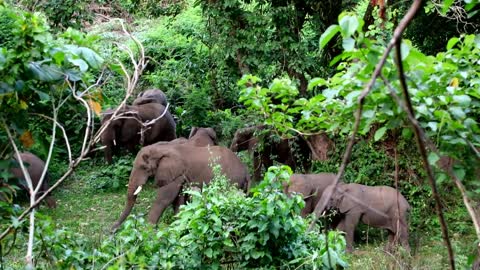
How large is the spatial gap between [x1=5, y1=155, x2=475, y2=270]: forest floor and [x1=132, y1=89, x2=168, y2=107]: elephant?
4.48 feet

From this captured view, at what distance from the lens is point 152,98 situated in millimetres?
14977

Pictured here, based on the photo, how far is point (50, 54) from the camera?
3.97m

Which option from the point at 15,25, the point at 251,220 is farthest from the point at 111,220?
the point at 15,25

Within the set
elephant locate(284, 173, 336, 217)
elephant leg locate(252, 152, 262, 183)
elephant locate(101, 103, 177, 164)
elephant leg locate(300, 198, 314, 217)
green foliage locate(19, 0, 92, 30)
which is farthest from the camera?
elephant locate(101, 103, 177, 164)

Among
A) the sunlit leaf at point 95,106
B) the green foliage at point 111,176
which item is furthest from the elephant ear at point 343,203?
the sunlit leaf at point 95,106

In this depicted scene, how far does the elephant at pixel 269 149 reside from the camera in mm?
11992

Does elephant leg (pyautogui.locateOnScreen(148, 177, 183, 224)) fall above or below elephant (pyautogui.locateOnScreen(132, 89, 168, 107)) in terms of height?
above

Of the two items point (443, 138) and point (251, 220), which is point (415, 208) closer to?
point (251, 220)

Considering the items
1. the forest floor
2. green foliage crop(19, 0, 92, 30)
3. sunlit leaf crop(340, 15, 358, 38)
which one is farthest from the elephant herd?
sunlit leaf crop(340, 15, 358, 38)

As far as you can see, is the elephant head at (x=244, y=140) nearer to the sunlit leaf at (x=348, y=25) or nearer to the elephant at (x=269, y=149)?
the elephant at (x=269, y=149)

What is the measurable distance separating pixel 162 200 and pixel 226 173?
1.02 metres

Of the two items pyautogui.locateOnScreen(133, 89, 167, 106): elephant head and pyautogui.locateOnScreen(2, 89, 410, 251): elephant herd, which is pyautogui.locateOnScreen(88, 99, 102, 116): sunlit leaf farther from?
pyautogui.locateOnScreen(133, 89, 167, 106): elephant head

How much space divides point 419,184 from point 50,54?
6.93 m

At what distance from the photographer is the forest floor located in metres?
7.50
